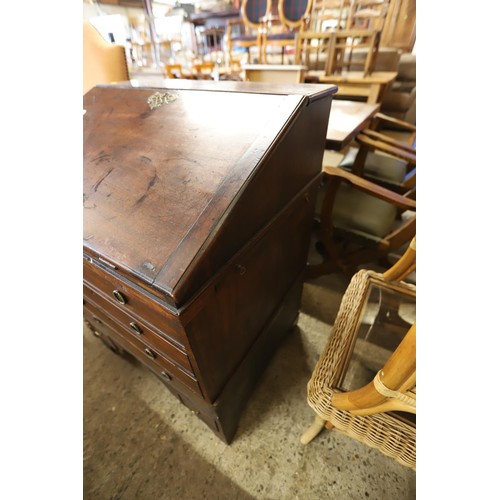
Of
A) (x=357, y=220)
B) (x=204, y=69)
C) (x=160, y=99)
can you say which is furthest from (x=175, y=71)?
(x=357, y=220)

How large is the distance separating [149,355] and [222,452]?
1.84 feet

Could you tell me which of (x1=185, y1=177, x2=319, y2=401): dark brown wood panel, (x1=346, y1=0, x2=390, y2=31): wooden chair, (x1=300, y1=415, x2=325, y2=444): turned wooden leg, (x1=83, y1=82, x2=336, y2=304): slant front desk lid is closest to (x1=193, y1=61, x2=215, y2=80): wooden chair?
(x1=346, y1=0, x2=390, y2=31): wooden chair

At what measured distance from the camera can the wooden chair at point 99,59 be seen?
139cm

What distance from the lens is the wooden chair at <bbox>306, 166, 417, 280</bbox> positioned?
3.89 ft

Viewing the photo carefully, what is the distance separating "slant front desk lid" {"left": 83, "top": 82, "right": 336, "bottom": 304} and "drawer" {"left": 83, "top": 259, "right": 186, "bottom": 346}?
0.05 meters

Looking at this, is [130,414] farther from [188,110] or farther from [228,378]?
[188,110]

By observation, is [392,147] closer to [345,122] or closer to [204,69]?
[345,122]

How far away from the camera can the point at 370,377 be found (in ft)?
3.51

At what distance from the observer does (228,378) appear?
2.72 ft

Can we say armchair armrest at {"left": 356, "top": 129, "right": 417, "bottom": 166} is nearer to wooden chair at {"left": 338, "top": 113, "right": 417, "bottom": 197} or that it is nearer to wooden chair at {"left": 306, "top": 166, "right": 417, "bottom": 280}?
wooden chair at {"left": 338, "top": 113, "right": 417, "bottom": 197}
